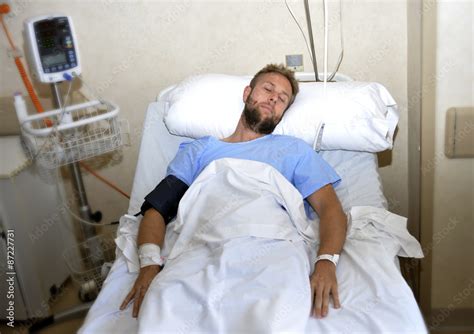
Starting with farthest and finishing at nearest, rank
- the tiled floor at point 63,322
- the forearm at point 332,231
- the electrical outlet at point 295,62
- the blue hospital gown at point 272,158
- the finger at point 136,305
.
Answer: the electrical outlet at point 295,62 < the tiled floor at point 63,322 < the blue hospital gown at point 272,158 < the forearm at point 332,231 < the finger at point 136,305

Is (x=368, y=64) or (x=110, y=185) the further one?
(x=110, y=185)

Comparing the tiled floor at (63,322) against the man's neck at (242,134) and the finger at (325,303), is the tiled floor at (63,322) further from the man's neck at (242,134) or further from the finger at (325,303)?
the finger at (325,303)

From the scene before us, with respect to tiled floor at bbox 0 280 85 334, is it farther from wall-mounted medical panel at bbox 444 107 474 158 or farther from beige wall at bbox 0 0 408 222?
wall-mounted medical panel at bbox 444 107 474 158

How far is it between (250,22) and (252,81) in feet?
1.24

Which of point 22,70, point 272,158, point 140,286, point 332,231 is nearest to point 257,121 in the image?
point 272,158

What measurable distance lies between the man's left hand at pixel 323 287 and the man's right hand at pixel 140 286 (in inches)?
17.9

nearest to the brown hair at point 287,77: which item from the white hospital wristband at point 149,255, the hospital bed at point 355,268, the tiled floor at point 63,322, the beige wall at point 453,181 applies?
the hospital bed at point 355,268

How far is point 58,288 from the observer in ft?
7.47

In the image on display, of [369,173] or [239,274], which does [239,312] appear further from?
[369,173]

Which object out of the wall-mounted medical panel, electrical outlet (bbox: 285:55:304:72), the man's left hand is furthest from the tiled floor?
the wall-mounted medical panel

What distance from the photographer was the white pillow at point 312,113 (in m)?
1.80

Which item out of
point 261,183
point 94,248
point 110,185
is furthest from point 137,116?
point 261,183

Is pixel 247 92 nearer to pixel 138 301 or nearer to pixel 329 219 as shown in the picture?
pixel 329 219

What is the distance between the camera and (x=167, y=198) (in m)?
1.59
